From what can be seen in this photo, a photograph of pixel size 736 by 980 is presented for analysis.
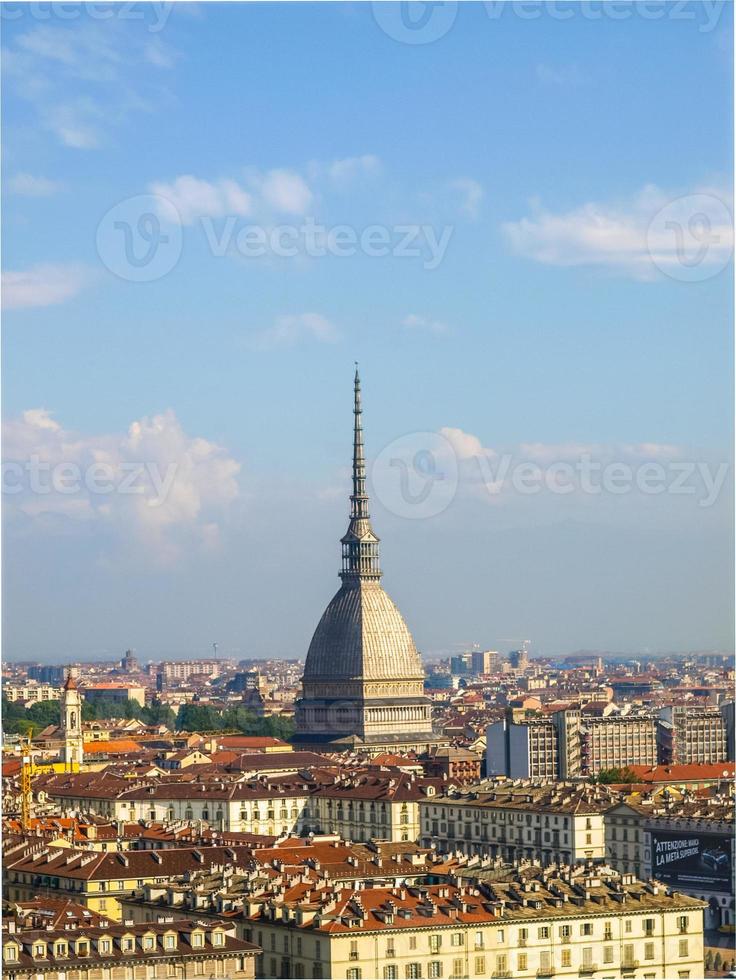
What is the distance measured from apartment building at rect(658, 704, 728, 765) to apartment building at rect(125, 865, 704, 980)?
46102 mm

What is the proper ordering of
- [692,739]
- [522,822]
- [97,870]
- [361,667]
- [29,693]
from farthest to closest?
[29,693] < [361,667] < [692,739] < [522,822] < [97,870]

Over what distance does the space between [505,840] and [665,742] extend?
109ft

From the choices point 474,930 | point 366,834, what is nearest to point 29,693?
point 366,834

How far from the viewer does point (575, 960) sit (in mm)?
29344

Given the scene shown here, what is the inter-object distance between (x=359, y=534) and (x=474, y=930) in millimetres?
61350

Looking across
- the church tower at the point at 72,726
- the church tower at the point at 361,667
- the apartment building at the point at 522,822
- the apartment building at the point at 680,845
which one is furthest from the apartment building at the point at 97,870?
the church tower at the point at 361,667

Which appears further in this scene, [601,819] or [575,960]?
[601,819]

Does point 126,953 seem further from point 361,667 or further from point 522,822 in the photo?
point 361,667

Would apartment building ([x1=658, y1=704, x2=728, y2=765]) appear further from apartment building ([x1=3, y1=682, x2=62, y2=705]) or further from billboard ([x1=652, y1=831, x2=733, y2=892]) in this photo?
apartment building ([x1=3, y1=682, x2=62, y2=705])

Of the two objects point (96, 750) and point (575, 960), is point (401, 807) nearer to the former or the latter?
point (575, 960)

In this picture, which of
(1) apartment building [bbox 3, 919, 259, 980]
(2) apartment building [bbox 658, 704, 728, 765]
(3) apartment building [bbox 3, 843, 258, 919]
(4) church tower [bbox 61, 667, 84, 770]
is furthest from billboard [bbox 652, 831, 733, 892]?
(2) apartment building [bbox 658, 704, 728, 765]

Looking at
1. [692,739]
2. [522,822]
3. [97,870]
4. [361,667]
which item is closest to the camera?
[97,870]

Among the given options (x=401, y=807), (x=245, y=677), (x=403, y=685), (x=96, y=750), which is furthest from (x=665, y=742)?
(x=245, y=677)

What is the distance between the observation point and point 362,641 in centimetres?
8725
